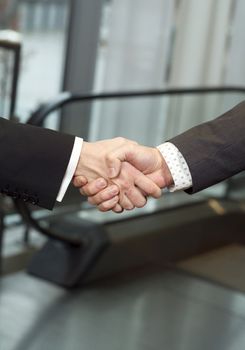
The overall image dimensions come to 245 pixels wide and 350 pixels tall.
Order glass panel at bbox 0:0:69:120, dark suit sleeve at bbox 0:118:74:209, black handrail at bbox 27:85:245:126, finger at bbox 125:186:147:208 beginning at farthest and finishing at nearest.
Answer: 1. glass panel at bbox 0:0:69:120
2. black handrail at bbox 27:85:245:126
3. finger at bbox 125:186:147:208
4. dark suit sleeve at bbox 0:118:74:209

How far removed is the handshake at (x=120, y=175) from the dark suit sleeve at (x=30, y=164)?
18 cm

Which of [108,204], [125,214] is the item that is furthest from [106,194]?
[125,214]

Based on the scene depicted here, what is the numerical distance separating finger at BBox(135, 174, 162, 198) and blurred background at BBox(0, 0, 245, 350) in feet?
4.33

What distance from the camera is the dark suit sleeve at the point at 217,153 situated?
2740mm

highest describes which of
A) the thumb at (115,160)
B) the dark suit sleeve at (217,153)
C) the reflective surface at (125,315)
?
the dark suit sleeve at (217,153)

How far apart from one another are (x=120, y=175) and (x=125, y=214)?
2108 millimetres

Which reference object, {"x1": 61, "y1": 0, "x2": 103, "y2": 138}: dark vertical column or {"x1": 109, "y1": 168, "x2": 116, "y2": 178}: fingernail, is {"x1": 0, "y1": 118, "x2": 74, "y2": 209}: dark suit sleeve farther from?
{"x1": 61, "y1": 0, "x2": 103, "y2": 138}: dark vertical column

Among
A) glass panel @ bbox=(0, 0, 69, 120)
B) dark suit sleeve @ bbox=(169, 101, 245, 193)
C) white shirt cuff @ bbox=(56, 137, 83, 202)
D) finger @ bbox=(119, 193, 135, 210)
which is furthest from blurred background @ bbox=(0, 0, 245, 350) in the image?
dark suit sleeve @ bbox=(169, 101, 245, 193)

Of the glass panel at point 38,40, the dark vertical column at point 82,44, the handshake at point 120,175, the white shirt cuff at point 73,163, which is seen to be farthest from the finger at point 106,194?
the dark vertical column at point 82,44

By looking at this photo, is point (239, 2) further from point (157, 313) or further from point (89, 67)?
point (157, 313)

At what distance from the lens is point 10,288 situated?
4668 mm

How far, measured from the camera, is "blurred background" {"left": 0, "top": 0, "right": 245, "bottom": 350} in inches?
168

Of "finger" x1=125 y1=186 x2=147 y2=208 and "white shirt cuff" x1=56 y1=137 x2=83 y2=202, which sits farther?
"finger" x1=125 y1=186 x2=147 y2=208

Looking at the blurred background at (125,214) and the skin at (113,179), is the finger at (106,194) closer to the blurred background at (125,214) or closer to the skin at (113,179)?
the skin at (113,179)
